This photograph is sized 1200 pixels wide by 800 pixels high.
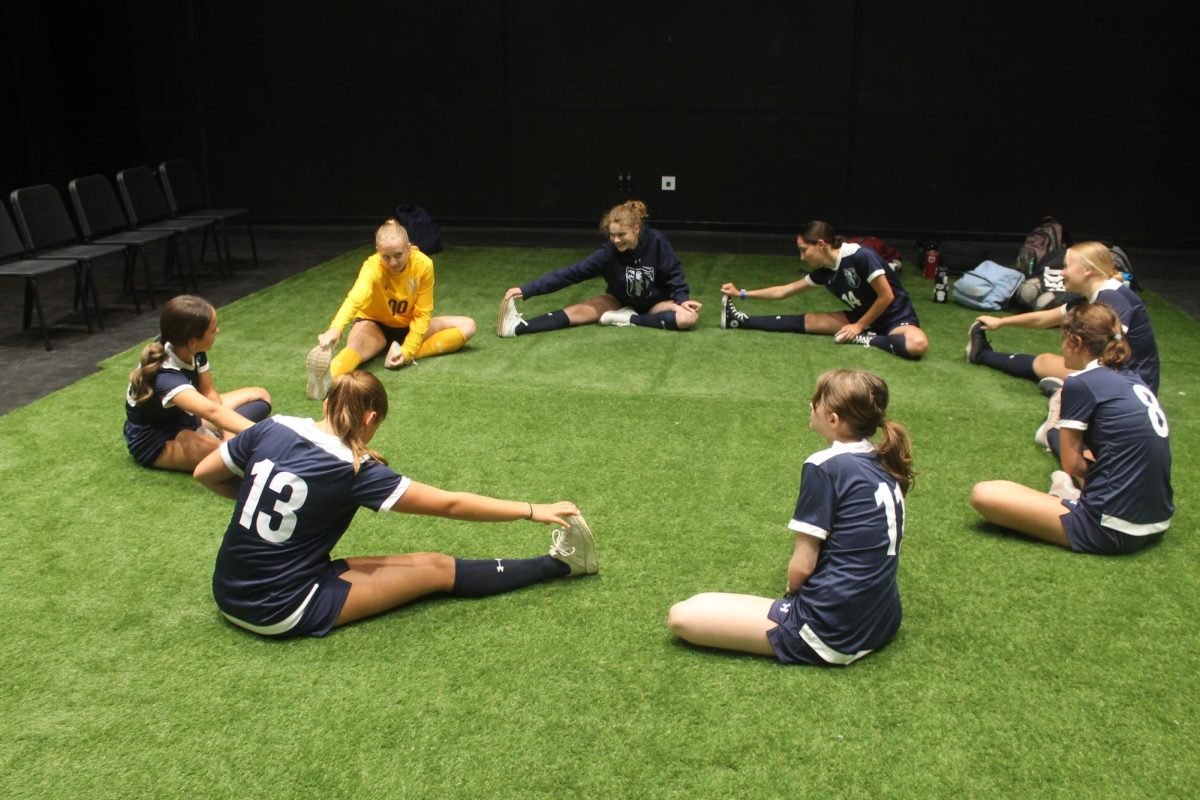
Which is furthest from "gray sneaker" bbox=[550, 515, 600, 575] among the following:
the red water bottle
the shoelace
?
the red water bottle

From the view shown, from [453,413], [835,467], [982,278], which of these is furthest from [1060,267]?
[835,467]

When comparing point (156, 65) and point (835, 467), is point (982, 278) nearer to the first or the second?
point (835, 467)

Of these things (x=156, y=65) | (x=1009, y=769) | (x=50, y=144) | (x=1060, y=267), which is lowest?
(x=1009, y=769)

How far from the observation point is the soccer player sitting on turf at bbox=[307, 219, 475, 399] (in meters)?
5.35

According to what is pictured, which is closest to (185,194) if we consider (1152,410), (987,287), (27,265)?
(27,265)

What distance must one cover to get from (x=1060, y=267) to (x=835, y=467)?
4864mm

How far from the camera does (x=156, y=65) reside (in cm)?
988

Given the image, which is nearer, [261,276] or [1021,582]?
[1021,582]

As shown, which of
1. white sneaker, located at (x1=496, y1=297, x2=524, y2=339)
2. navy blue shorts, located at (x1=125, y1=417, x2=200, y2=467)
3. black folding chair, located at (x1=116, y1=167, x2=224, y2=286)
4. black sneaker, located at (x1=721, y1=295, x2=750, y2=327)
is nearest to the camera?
navy blue shorts, located at (x1=125, y1=417, x2=200, y2=467)

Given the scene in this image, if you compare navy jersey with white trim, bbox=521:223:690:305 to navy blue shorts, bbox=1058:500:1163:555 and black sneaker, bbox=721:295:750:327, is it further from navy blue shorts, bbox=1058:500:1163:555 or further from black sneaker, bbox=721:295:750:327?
navy blue shorts, bbox=1058:500:1163:555

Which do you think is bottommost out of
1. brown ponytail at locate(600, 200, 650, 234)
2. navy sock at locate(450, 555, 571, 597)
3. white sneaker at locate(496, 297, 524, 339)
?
navy sock at locate(450, 555, 571, 597)

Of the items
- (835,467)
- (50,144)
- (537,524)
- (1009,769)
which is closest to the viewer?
(1009,769)

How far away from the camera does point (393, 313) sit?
224 inches

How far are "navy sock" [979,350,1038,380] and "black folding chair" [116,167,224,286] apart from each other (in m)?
Answer: 5.38
